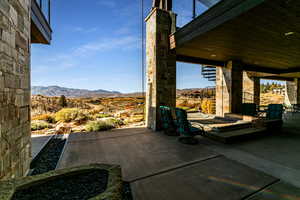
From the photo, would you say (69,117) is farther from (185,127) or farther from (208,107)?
(208,107)

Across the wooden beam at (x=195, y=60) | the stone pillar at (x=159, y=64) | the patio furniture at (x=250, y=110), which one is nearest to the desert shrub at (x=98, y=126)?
the stone pillar at (x=159, y=64)

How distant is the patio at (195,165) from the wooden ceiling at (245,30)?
9.74ft

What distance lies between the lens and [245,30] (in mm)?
3531

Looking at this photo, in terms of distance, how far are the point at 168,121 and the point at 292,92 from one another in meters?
15.0

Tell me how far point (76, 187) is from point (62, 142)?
10.4 ft

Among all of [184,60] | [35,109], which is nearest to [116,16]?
[184,60]

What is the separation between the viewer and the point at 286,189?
72.0 inches

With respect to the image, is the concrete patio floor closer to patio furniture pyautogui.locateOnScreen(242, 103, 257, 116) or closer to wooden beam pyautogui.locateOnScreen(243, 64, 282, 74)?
patio furniture pyautogui.locateOnScreen(242, 103, 257, 116)

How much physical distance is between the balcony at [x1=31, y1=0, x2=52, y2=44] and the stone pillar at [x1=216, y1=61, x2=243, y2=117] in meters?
7.50

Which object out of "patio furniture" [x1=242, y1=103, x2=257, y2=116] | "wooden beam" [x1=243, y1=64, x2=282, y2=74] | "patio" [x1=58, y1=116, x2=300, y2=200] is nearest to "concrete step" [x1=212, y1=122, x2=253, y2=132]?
"patio" [x1=58, y1=116, x2=300, y2=200]

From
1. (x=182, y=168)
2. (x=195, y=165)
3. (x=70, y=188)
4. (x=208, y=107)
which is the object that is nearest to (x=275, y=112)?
(x=208, y=107)

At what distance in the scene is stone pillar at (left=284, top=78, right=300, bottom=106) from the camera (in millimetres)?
11719

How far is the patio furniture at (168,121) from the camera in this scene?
4343 millimetres

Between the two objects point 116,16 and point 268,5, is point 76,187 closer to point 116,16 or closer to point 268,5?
point 268,5
